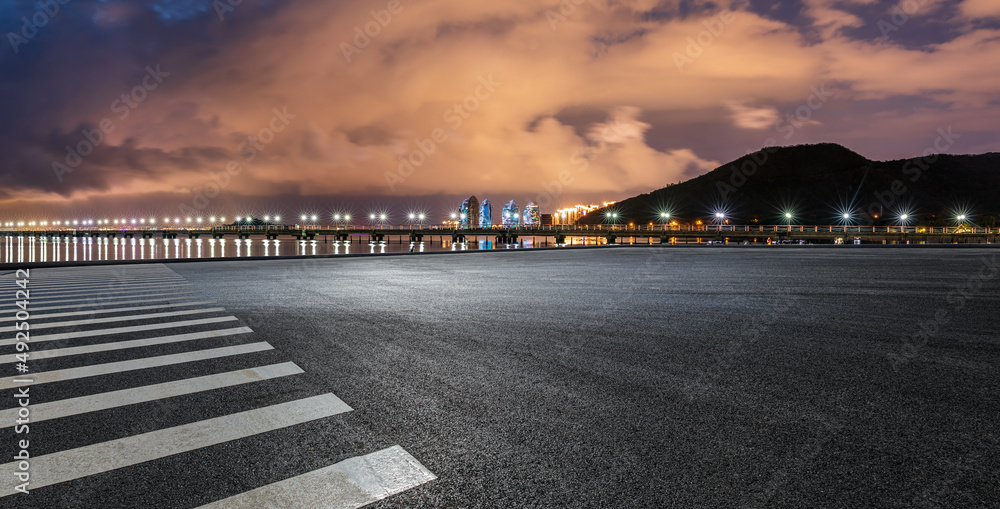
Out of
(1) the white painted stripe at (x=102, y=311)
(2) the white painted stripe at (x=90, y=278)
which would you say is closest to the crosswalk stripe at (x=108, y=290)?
(2) the white painted stripe at (x=90, y=278)

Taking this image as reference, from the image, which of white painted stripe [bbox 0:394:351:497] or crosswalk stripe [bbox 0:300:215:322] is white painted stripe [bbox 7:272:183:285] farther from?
white painted stripe [bbox 0:394:351:497]

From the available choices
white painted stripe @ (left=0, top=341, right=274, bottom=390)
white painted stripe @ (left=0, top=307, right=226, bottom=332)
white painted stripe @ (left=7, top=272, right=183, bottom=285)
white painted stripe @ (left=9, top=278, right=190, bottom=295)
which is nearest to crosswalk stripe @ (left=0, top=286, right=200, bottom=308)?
white painted stripe @ (left=9, top=278, right=190, bottom=295)

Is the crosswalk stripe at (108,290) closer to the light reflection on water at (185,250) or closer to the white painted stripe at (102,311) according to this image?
the white painted stripe at (102,311)

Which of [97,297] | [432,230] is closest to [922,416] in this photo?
[97,297]

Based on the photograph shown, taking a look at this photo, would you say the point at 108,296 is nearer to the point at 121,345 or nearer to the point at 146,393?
the point at 121,345

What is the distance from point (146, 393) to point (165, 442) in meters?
1.40

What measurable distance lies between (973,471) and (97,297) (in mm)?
14614

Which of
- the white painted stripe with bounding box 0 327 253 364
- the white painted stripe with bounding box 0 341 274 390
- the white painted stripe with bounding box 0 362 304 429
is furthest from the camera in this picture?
the white painted stripe with bounding box 0 327 253 364

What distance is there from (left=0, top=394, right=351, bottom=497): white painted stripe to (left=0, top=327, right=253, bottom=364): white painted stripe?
11.6ft

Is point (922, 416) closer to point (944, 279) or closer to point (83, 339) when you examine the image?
point (83, 339)

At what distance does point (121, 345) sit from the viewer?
6414 mm

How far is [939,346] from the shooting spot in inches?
243

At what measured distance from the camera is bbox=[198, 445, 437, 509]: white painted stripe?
2.66 metres

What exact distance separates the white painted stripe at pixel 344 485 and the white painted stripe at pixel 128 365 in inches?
141
